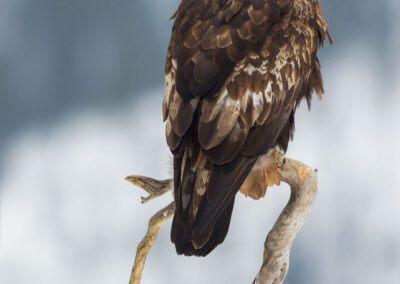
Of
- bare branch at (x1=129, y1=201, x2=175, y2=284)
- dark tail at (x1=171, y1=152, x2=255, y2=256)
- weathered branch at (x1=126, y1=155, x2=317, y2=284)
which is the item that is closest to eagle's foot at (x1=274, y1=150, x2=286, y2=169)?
weathered branch at (x1=126, y1=155, x2=317, y2=284)

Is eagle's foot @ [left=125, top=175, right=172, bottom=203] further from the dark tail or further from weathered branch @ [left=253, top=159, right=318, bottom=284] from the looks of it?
the dark tail

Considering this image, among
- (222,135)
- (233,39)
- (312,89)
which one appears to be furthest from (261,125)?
(312,89)

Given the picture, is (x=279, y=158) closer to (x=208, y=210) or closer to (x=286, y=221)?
(x=286, y=221)

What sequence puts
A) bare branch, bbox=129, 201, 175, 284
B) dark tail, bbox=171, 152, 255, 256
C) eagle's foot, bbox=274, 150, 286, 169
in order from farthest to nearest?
bare branch, bbox=129, 201, 175, 284 → eagle's foot, bbox=274, 150, 286, 169 → dark tail, bbox=171, 152, 255, 256

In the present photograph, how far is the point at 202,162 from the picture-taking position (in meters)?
2.07

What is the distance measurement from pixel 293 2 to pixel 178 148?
2.14 ft

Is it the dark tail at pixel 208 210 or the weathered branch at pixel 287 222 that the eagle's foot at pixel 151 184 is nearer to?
the weathered branch at pixel 287 222

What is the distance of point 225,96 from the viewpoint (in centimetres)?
209

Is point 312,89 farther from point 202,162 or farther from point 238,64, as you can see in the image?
point 202,162

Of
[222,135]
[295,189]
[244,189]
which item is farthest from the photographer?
[295,189]

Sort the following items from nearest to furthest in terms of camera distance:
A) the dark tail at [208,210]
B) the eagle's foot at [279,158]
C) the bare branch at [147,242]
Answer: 1. the dark tail at [208,210]
2. the eagle's foot at [279,158]
3. the bare branch at [147,242]

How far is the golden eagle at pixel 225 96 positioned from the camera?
2021mm

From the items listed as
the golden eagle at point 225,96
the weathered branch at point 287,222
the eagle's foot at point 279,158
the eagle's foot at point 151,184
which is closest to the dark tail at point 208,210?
the golden eagle at point 225,96

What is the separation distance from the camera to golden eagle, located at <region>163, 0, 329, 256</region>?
2.02m
